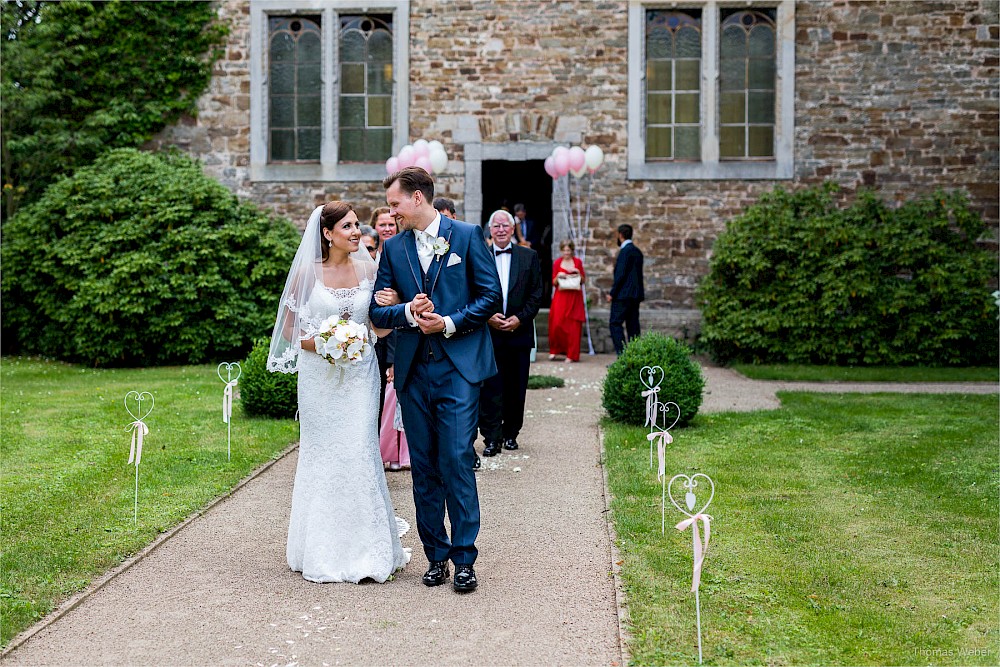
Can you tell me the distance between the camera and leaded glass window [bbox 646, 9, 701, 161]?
1650 cm

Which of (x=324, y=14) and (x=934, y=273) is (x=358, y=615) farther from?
(x=324, y=14)

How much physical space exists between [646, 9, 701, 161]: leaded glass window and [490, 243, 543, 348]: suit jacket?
843 cm

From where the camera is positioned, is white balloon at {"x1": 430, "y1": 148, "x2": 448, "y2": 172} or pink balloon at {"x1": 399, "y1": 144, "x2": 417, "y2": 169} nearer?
pink balloon at {"x1": 399, "y1": 144, "x2": 417, "y2": 169}

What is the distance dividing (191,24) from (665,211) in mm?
7952

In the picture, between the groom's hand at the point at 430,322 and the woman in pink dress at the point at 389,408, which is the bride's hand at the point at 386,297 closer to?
the groom's hand at the point at 430,322

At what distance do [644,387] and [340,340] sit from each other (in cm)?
464

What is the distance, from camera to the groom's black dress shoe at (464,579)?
5.05m

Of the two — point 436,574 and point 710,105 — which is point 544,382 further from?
point 436,574

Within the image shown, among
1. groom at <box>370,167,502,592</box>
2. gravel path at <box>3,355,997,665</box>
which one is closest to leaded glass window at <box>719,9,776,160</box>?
gravel path at <box>3,355,997,665</box>

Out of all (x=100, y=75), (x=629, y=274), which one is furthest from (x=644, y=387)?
(x=100, y=75)

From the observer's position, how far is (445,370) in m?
5.26

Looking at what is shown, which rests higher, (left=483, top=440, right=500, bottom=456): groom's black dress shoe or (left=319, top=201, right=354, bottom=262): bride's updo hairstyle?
(left=319, top=201, right=354, bottom=262): bride's updo hairstyle

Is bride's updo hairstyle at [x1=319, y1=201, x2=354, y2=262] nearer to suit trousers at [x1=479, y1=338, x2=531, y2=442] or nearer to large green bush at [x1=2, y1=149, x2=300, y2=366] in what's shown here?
suit trousers at [x1=479, y1=338, x2=531, y2=442]

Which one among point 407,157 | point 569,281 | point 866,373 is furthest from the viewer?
point 407,157
